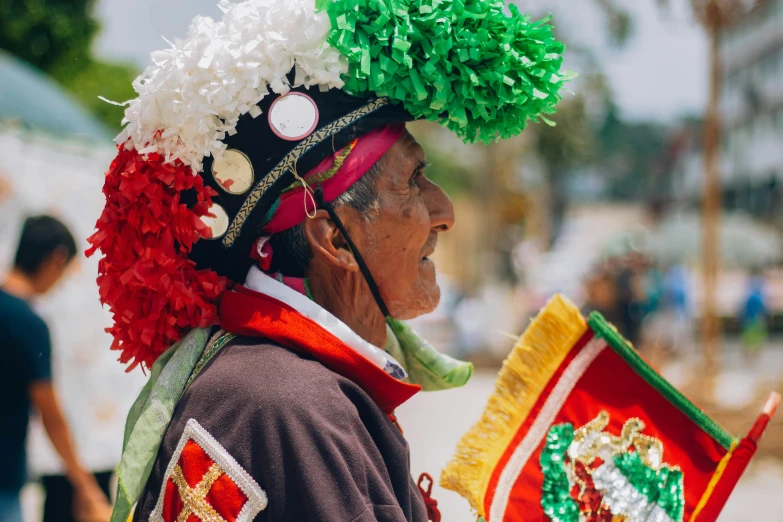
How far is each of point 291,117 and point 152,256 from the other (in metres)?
0.40

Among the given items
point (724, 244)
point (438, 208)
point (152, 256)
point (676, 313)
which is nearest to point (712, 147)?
point (676, 313)

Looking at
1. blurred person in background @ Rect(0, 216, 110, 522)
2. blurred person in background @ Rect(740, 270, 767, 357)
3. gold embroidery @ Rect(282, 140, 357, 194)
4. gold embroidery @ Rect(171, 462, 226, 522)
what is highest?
blurred person in background @ Rect(740, 270, 767, 357)

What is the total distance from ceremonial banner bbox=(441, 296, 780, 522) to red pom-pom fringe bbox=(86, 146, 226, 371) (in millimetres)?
788

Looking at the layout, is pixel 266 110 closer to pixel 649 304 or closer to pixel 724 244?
pixel 649 304

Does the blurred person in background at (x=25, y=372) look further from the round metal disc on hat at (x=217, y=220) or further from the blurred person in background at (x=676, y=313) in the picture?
the blurred person in background at (x=676, y=313)

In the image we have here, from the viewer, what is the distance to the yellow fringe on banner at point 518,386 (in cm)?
205

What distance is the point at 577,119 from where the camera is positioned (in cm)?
1786

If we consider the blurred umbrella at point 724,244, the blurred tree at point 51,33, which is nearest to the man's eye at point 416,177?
the blurred tree at point 51,33

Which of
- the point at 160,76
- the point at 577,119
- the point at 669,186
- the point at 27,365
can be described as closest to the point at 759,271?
the point at 577,119

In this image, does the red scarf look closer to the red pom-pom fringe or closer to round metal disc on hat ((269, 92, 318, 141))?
the red pom-pom fringe

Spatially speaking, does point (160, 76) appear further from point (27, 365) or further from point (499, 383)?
point (27, 365)

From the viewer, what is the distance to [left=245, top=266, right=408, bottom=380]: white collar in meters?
1.68

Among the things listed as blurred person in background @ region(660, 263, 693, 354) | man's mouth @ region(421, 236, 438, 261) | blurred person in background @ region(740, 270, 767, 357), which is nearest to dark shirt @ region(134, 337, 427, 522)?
man's mouth @ region(421, 236, 438, 261)

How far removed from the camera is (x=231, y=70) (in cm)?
164
